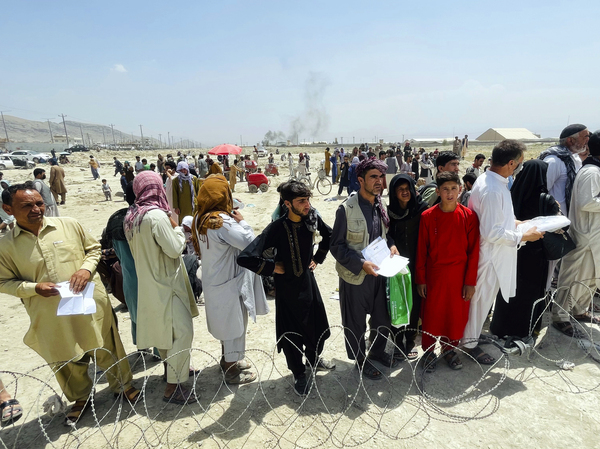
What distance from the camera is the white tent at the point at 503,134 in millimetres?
40025

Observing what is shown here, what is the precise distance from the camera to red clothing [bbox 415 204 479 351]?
3.11 meters

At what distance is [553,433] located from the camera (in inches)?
104

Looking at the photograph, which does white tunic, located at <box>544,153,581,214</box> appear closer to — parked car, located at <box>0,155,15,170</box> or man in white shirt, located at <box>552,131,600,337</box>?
man in white shirt, located at <box>552,131,600,337</box>

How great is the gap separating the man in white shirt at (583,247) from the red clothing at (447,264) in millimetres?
1268

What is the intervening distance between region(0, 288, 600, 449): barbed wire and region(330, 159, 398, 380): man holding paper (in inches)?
6.2

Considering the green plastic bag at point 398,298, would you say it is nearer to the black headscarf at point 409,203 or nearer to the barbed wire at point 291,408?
the barbed wire at point 291,408

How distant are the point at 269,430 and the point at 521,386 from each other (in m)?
2.33

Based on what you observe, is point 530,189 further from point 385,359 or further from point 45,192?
point 45,192

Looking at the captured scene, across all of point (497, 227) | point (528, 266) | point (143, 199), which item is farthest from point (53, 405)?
point (528, 266)

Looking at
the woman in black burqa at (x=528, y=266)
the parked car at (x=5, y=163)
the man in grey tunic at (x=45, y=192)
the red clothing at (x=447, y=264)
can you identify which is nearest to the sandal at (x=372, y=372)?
the red clothing at (x=447, y=264)

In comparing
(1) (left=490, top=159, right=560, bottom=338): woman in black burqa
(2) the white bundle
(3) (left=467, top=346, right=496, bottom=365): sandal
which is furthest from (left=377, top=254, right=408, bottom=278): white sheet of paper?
(2) the white bundle

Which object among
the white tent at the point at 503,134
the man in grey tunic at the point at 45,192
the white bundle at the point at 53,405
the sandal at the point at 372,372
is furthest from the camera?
the white tent at the point at 503,134

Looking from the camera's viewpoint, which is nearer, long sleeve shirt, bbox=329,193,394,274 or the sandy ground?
the sandy ground

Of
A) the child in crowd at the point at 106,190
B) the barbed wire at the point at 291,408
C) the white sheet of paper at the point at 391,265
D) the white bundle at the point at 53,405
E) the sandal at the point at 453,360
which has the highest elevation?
the white sheet of paper at the point at 391,265
